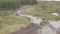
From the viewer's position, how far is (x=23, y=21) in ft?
3.62

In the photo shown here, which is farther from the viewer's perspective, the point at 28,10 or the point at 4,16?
the point at 28,10

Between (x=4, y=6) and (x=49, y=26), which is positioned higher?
(x=4, y=6)

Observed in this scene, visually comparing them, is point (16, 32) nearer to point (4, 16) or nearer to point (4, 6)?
point (4, 16)

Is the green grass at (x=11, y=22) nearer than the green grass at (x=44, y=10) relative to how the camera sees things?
Yes

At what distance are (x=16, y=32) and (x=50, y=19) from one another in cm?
36

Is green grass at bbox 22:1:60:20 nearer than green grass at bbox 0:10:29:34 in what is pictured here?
No

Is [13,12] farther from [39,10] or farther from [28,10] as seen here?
[39,10]

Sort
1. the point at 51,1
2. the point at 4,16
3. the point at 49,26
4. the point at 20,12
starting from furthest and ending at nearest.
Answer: the point at 51,1, the point at 20,12, the point at 4,16, the point at 49,26

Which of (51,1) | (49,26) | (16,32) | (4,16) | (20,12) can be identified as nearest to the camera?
(16,32)

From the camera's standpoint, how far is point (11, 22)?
1082mm

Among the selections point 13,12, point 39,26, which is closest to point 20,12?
point 13,12

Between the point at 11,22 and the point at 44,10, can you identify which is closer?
the point at 11,22

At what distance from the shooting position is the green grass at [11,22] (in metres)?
0.98

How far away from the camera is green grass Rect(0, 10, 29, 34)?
98 cm
